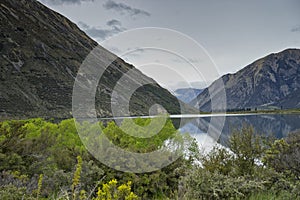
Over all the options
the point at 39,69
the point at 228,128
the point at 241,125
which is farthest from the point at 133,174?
the point at 39,69

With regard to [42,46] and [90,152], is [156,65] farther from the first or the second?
[42,46]

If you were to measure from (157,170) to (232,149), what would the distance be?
99.8 inches

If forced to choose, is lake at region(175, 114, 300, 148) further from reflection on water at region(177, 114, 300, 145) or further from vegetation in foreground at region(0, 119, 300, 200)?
vegetation in foreground at region(0, 119, 300, 200)

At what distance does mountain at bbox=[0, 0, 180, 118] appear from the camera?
86.6m

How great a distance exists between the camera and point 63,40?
14912cm

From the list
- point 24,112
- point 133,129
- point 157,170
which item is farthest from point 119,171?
point 24,112

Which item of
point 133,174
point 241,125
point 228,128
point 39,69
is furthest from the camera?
point 39,69

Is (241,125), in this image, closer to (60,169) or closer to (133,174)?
(133,174)

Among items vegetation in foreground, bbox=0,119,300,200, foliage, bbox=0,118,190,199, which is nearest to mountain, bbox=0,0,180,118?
foliage, bbox=0,118,190,199

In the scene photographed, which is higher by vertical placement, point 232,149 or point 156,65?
point 156,65

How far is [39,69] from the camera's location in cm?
10788

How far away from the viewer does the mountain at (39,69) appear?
284 ft

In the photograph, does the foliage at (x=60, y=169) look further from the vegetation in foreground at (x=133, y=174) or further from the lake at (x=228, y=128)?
the lake at (x=228, y=128)

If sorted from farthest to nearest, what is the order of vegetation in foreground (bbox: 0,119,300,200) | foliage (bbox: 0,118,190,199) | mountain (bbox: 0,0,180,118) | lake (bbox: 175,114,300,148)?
mountain (bbox: 0,0,180,118), lake (bbox: 175,114,300,148), foliage (bbox: 0,118,190,199), vegetation in foreground (bbox: 0,119,300,200)
